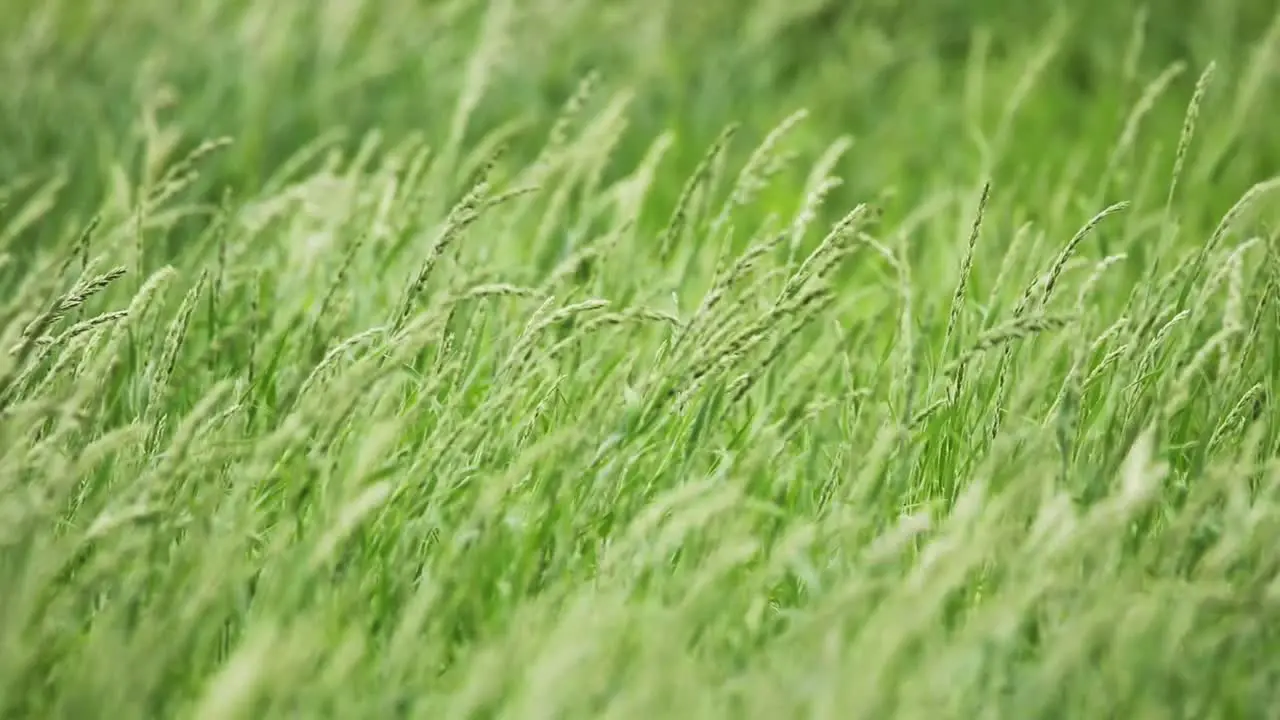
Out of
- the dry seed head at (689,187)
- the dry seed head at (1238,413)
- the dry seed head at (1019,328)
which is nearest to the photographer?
the dry seed head at (1019,328)

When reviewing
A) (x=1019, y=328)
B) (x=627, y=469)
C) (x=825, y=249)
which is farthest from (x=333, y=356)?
(x=1019, y=328)

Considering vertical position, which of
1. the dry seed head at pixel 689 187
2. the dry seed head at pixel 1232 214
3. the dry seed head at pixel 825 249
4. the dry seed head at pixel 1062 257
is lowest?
the dry seed head at pixel 1232 214

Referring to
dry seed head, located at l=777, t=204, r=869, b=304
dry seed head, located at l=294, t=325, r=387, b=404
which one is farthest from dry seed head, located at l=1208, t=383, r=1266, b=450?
dry seed head, located at l=294, t=325, r=387, b=404

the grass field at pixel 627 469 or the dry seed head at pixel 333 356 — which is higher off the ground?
the dry seed head at pixel 333 356

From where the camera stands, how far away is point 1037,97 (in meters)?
4.36

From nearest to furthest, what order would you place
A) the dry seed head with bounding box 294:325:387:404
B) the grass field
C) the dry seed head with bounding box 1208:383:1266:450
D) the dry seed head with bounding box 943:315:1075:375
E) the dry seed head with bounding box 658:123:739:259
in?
the grass field < the dry seed head with bounding box 943:315:1075:375 < the dry seed head with bounding box 294:325:387:404 < the dry seed head with bounding box 1208:383:1266:450 < the dry seed head with bounding box 658:123:739:259

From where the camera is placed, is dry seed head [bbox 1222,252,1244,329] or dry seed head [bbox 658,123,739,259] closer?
dry seed head [bbox 1222,252,1244,329]

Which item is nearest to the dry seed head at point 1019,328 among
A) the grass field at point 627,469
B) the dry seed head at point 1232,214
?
the grass field at point 627,469

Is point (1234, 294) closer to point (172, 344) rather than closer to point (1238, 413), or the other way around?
point (1238, 413)

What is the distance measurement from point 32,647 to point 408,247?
1.39 metres

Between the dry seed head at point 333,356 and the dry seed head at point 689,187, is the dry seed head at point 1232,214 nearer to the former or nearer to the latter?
the dry seed head at point 689,187

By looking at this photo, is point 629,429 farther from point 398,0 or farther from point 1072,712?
point 398,0

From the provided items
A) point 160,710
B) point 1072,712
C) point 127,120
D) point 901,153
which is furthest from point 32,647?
point 901,153

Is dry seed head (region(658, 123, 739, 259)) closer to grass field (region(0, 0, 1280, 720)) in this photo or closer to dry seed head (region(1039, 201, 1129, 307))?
grass field (region(0, 0, 1280, 720))
